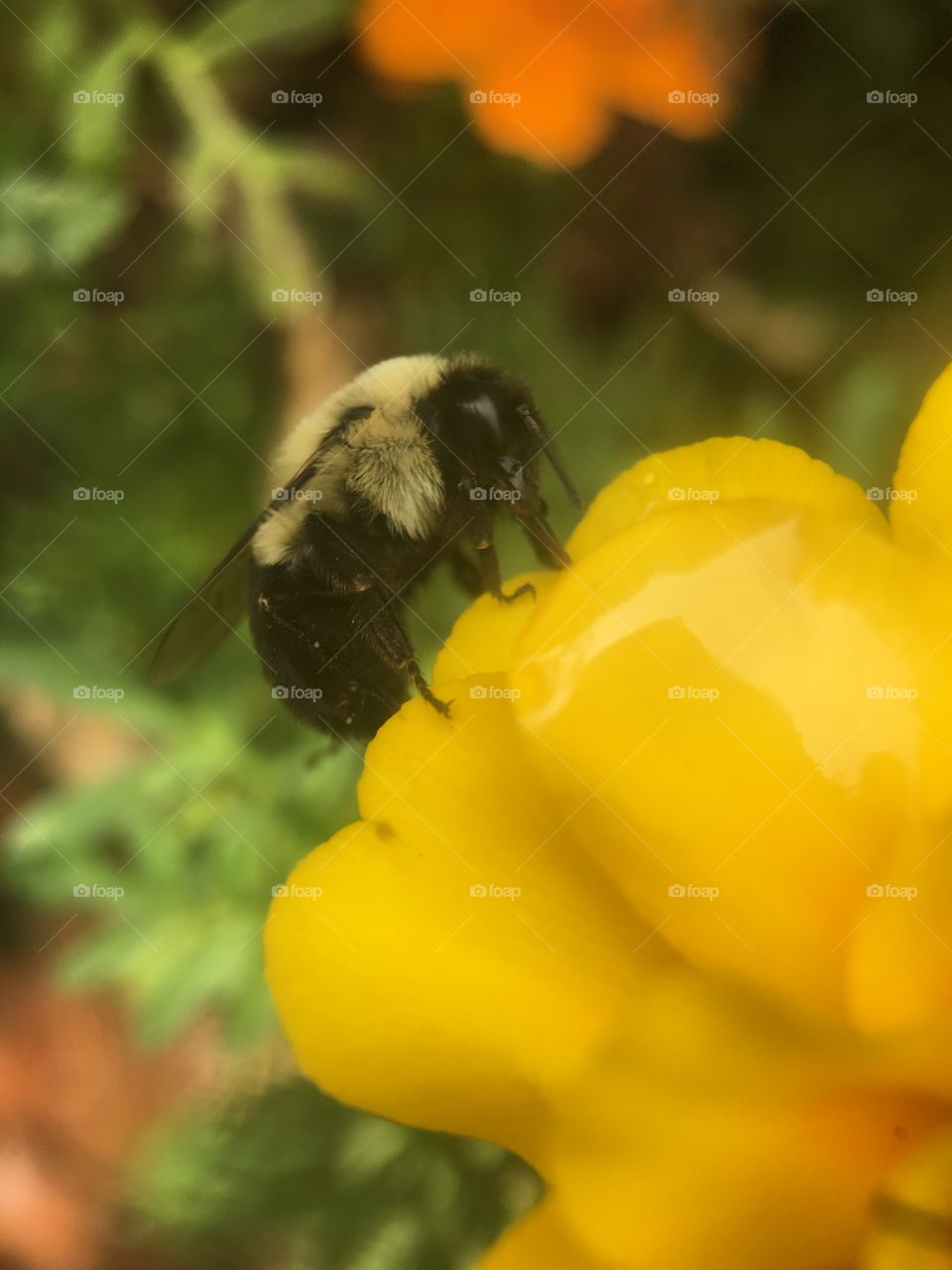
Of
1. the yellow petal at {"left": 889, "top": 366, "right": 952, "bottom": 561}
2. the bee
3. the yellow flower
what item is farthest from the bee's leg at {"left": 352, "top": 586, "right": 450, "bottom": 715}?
the yellow petal at {"left": 889, "top": 366, "right": 952, "bottom": 561}

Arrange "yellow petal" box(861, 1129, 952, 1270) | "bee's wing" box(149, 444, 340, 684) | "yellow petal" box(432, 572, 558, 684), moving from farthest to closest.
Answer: "bee's wing" box(149, 444, 340, 684) → "yellow petal" box(432, 572, 558, 684) → "yellow petal" box(861, 1129, 952, 1270)

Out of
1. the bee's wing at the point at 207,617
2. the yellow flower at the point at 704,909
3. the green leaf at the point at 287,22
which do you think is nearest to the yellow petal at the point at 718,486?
the yellow flower at the point at 704,909

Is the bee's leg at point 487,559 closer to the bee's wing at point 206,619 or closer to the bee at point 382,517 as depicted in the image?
the bee at point 382,517

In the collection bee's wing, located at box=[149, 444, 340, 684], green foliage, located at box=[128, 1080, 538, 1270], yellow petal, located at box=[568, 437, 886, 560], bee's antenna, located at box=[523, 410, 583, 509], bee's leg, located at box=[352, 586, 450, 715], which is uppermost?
yellow petal, located at box=[568, 437, 886, 560]

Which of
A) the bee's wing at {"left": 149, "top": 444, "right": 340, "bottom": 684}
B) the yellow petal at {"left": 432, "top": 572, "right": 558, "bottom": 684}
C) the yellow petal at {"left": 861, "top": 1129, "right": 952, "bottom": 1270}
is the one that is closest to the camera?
the yellow petal at {"left": 861, "top": 1129, "right": 952, "bottom": 1270}

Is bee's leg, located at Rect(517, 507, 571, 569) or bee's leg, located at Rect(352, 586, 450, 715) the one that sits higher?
bee's leg, located at Rect(517, 507, 571, 569)

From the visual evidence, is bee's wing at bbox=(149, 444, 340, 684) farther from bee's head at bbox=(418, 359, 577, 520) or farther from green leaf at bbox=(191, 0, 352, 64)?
green leaf at bbox=(191, 0, 352, 64)

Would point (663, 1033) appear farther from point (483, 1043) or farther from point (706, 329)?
point (706, 329)
